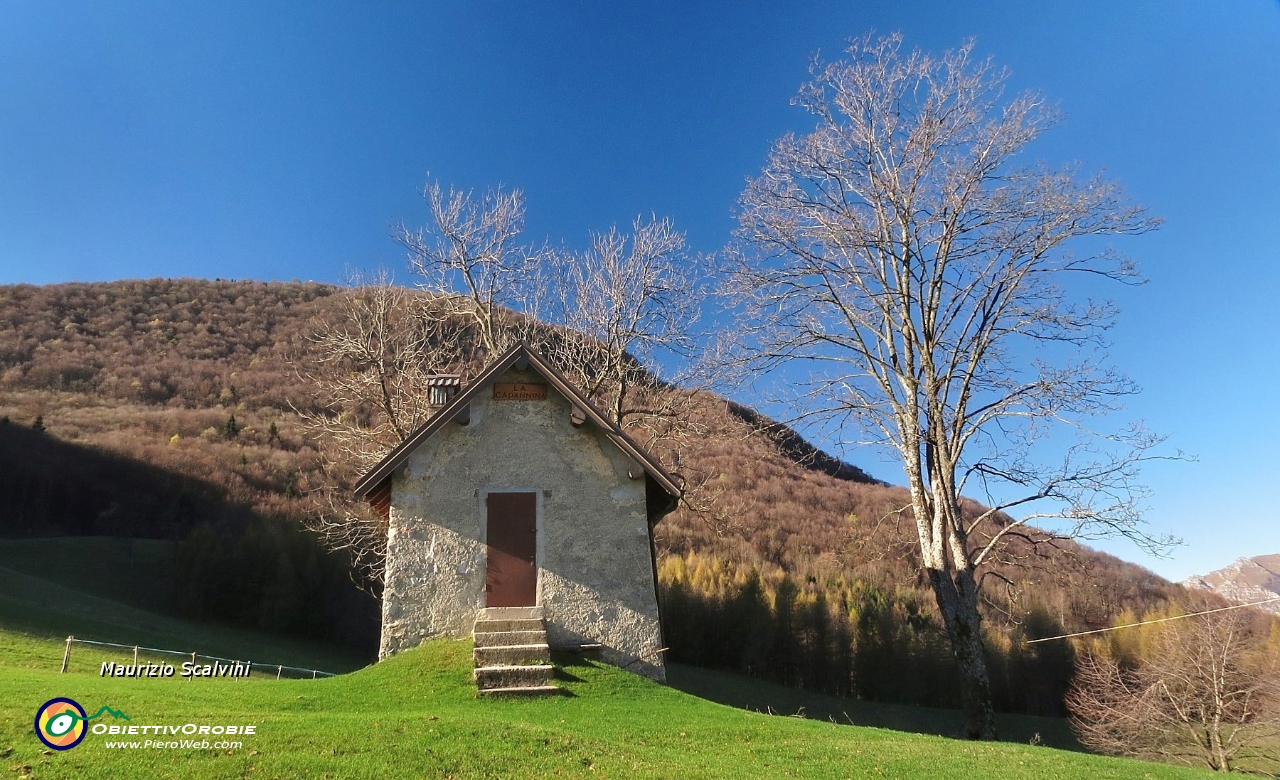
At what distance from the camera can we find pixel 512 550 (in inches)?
560

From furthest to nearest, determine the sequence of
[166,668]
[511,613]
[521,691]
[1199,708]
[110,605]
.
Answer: [110,605]
[1199,708]
[166,668]
[511,613]
[521,691]

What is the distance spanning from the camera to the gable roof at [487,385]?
45.9 feet

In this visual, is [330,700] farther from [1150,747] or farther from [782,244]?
[1150,747]

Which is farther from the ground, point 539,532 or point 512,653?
point 539,532

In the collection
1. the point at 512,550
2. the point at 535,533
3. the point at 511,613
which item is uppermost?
the point at 535,533

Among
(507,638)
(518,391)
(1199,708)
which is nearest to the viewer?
(507,638)

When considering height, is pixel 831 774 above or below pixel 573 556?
below

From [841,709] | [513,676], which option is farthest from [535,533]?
[841,709]

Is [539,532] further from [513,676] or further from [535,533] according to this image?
[513,676]

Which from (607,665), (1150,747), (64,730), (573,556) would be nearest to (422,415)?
(573,556)

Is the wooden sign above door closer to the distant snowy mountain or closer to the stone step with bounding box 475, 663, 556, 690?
the stone step with bounding box 475, 663, 556, 690

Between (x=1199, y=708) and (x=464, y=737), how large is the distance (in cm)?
3337

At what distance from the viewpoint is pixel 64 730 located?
7797 millimetres

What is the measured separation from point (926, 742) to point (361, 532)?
1807 centimetres
